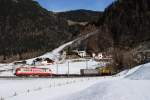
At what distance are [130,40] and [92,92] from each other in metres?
142

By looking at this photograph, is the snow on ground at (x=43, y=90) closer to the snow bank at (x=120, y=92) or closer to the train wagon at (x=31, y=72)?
the snow bank at (x=120, y=92)

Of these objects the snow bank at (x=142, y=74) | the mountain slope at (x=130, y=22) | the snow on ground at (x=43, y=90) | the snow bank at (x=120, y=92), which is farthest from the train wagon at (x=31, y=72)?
the mountain slope at (x=130, y=22)

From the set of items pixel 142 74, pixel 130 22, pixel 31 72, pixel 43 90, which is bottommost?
pixel 43 90

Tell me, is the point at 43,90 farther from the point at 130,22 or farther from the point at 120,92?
the point at 130,22

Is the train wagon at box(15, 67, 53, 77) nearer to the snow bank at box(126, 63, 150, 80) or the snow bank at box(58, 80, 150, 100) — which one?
the snow bank at box(126, 63, 150, 80)

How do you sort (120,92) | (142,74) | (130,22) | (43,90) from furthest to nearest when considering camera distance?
(130,22) < (43,90) < (142,74) < (120,92)

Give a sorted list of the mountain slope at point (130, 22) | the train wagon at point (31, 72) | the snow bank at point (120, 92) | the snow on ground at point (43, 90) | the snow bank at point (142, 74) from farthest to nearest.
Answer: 1. the mountain slope at point (130, 22)
2. the train wagon at point (31, 72)
3. the snow bank at point (142, 74)
4. the snow on ground at point (43, 90)
5. the snow bank at point (120, 92)

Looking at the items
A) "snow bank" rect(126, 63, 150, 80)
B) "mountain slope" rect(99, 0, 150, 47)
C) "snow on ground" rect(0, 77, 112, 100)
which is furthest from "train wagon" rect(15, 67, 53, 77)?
"mountain slope" rect(99, 0, 150, 47)

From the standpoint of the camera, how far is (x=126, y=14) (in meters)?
182

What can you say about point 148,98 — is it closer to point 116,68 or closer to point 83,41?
point 116,68

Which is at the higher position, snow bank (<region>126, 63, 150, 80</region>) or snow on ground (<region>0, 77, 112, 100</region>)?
snow bank (<region>126, 63, 150, 80</region>)

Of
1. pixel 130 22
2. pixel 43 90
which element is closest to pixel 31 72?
pixel 43 90

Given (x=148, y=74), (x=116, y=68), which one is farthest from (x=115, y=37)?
(x=148, y=74)

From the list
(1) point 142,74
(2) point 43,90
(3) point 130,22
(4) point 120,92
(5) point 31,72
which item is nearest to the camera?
(4) point 120,92
